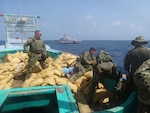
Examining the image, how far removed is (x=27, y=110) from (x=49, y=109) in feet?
1.63

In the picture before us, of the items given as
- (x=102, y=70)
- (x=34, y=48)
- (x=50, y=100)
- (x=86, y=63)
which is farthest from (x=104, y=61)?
(x=34, y=48)

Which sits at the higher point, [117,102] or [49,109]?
[117,102]

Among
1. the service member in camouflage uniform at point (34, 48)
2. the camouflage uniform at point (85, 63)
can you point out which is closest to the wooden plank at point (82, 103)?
the camouflage uniform at point (85, 63)

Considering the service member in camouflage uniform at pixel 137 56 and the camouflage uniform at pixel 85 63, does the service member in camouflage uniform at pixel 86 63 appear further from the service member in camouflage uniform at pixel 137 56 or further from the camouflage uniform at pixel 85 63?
the service member in camouflage uniform at pixel 137 56

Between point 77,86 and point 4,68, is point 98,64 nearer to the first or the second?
point 77,86

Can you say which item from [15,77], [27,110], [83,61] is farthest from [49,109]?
[15,77]

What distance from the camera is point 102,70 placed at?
13.8 ft

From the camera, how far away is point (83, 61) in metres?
6.26

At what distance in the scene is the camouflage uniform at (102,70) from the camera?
4203 mm

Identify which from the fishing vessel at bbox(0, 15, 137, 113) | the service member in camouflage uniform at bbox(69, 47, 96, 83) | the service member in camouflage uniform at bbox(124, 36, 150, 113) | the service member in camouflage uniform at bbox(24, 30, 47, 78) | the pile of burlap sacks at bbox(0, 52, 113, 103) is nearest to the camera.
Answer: the fishing vessel at bbox(0, 15, 137, 113)

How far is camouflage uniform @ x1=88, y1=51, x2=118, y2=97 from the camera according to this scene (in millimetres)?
4203

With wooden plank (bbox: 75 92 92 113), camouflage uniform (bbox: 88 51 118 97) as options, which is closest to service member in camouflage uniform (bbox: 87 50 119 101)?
camouflage uniform (bbox: 88 51 118 97)

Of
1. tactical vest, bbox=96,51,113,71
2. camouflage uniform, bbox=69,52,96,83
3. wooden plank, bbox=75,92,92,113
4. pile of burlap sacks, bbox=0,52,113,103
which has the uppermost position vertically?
tactical vest, bbox=96,51,113,71

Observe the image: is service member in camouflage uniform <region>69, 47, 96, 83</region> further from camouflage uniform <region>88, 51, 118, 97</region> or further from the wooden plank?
camouflage uniform <region>88, 51, 118, 97</region>
